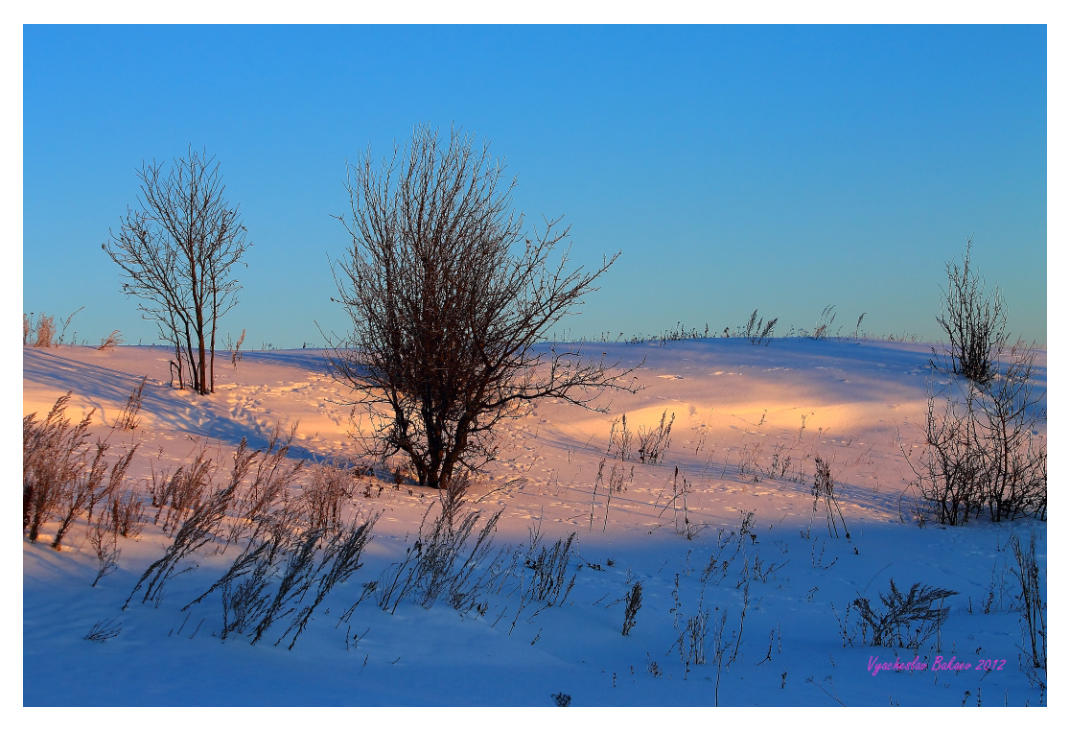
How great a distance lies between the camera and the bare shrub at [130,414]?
10.5 meters

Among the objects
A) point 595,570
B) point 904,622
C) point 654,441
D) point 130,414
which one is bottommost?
point 595,570

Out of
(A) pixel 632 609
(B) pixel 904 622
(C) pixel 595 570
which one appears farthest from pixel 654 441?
(A) pixel 632 609

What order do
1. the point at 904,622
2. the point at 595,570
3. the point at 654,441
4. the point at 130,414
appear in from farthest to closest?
1. the point at 654,441
2. the point at 130,414
3. the point at 595,570
4. the point at 904,622

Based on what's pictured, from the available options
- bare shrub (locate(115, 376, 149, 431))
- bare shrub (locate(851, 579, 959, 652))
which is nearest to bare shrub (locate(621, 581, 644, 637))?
bare shrub (locate(851, 579, 959, 652))

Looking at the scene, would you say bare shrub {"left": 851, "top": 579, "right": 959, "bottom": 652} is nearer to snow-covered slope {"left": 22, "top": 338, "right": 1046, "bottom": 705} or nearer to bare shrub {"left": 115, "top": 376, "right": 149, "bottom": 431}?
snow-covered slope {"left": 22, "top": 338, "right": 1046, "bottom": 705}

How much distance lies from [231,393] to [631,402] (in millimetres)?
7900

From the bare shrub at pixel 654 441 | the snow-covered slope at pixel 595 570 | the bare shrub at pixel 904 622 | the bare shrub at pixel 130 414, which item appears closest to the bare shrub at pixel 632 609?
→ the snow-covered slope at pixel 595 570

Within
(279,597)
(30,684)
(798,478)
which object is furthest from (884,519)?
(30,684)

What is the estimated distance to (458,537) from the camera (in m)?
5.91

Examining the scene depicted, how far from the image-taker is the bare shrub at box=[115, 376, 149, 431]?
10.5 metres

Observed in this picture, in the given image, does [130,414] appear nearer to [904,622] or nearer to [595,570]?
[595,570]

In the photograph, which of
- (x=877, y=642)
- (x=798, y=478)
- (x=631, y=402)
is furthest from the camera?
(x=631, y=402)

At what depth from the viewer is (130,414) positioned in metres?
11.2

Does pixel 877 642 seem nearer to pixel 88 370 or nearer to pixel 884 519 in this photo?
pixel 884 519
